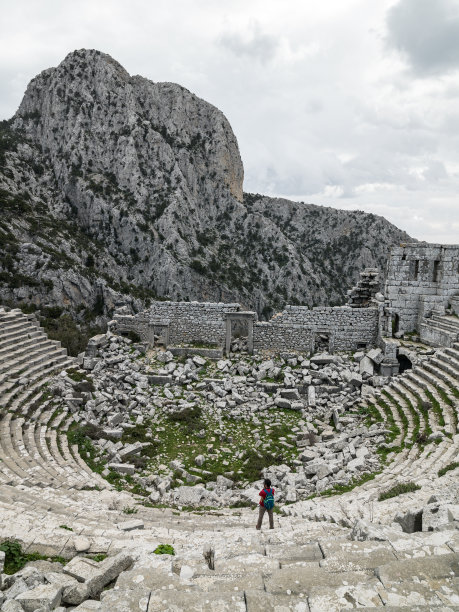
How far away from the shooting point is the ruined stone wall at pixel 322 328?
18734 mm

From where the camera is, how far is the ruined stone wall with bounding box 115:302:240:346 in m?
19.3

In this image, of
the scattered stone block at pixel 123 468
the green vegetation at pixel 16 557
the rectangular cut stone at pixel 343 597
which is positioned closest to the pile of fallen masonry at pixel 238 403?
the scattered stone block at pixel 123 468

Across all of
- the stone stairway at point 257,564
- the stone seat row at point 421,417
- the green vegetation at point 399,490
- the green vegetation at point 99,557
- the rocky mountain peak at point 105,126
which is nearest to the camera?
the stone stairway at point 257,564

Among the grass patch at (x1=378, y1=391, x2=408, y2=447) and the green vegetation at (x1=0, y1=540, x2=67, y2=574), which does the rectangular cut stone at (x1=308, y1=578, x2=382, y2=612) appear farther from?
the grass patch at (x1=378, y1=391, x2=408, y2=447)

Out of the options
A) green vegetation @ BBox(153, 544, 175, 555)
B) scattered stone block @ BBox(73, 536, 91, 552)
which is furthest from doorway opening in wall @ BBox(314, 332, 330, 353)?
scattered stone block @ BBox(73, 536, 91, 552)

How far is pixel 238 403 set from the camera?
1551 cm

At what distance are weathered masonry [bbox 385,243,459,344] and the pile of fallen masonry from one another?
338 centimetres

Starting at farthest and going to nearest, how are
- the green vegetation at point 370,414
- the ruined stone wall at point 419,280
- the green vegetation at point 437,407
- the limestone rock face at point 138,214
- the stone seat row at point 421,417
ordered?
the limestone rock face at point 138,214
the ruined stone wall at point 419,280
the green vegetation at point 370,414
the green vegetation at point 437,407
the stone seat row at point 421,417

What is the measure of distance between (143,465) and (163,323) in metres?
9.09

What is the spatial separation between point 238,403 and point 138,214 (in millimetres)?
53545

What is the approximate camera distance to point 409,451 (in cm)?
1027

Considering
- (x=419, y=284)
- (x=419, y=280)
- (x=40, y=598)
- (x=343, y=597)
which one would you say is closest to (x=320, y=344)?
(x=419, y=284)

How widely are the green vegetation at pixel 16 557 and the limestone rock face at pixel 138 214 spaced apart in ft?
122

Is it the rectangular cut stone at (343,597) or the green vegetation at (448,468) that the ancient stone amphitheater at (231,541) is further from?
the green vegetation at (448,468)
